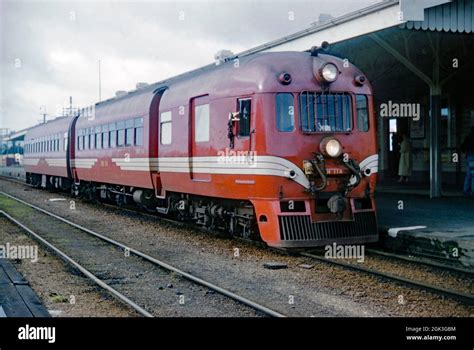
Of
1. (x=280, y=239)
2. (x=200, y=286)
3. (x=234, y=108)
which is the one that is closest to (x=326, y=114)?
(x=234, y=108)

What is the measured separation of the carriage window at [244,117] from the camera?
9.04 metres

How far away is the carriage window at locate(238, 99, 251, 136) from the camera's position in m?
9.04

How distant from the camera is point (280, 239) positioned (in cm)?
853

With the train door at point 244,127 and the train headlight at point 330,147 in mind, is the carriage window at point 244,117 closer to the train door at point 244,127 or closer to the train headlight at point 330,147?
the train door at point 244,127

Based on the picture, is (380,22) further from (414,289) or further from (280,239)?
(414,289)

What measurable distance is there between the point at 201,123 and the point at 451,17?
520cm

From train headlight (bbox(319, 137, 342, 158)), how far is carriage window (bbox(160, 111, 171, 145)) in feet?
12.9

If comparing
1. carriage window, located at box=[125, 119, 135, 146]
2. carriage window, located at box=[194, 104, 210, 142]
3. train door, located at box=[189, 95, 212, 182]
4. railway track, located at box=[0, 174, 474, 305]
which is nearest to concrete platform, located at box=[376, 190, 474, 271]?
railway track, located at box=[0, 174, 474, 305]

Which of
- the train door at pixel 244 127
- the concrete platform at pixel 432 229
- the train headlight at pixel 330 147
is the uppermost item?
the train door at pixel 244 127

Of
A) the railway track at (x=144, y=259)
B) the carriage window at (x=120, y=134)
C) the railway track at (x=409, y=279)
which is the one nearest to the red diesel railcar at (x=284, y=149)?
the railway track at (x=409, y=279)

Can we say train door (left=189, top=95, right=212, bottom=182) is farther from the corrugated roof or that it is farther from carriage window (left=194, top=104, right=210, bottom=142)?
the corrugated roof

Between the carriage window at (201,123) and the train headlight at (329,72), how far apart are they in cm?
221

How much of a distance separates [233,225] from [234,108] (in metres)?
2.06

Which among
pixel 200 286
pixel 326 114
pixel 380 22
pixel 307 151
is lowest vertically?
pixel 200 286
